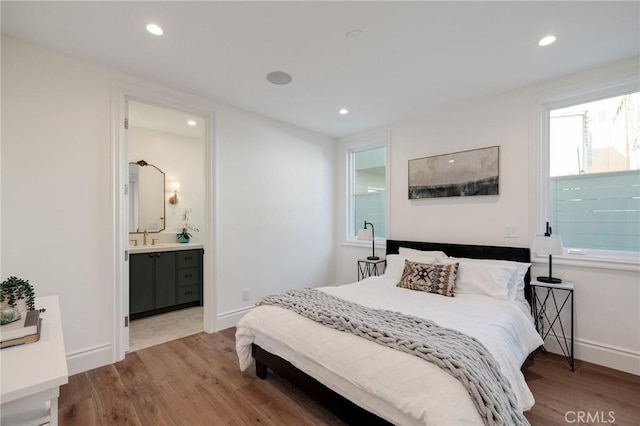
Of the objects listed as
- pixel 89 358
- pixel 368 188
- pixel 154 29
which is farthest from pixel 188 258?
pixel 154 29

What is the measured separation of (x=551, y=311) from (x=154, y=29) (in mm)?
4075

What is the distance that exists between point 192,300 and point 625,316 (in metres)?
4.77

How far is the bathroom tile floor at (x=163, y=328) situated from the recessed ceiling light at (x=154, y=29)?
9.18 feet

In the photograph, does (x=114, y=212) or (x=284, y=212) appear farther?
(x=284, y=212)

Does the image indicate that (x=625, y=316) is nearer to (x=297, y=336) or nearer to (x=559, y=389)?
(x=559, y=389)

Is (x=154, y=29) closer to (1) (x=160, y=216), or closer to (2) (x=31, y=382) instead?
(2) (x=31, y=382)

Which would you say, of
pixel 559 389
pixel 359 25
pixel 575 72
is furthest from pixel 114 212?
pixel 575 72

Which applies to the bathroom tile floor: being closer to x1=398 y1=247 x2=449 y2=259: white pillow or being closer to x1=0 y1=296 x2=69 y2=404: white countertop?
x1=0 y1=296 x2=69 y2=404: white countertop

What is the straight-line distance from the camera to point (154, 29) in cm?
206

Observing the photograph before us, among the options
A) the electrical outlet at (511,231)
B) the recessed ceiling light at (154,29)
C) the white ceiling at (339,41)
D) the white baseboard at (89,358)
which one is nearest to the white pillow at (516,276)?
the electrical outlet at (511,231)

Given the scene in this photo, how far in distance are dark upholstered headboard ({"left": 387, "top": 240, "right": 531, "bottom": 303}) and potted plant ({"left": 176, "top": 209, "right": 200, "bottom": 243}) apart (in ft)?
10.5

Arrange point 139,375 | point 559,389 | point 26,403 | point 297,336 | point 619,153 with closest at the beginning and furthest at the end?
point 26,403 < point 297,336 < point 559,389 < point 139,375 < point 619,153

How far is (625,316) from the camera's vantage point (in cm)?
246

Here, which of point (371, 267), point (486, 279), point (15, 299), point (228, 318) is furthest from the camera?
point (371, 267)
